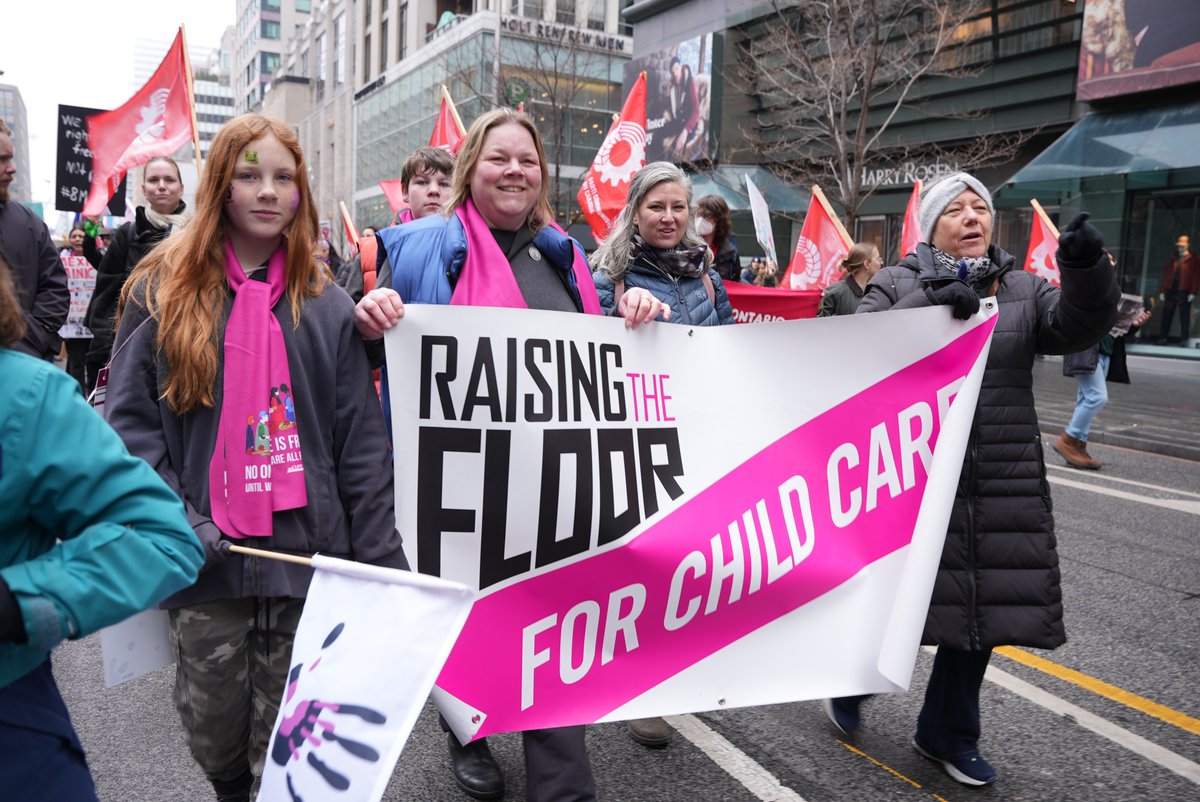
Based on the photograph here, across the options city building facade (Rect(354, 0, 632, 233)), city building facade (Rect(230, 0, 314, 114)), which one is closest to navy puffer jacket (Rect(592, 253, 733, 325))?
city building facade (Rect(354, 0, 632, 233))

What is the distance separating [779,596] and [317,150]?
246 feet

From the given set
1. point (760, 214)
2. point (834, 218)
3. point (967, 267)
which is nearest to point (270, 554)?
point (967, 267)

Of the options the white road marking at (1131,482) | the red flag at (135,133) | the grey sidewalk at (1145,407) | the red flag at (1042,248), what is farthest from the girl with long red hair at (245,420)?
the red flag at (1042,248)

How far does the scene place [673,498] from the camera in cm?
281

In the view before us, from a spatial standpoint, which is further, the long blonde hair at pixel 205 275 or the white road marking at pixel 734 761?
the white road marking at pixel 734 761

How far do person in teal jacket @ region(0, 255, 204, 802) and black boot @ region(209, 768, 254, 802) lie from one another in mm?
950

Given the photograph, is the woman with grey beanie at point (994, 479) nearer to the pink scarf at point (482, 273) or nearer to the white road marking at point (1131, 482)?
the pink scarf at point (482, 273)

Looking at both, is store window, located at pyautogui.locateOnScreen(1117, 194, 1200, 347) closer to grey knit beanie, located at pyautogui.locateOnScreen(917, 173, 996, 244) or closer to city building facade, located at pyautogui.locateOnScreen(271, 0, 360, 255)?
grey knit beanie, located at pyautogui.locateOnScreen(917, 173, 996, 244)

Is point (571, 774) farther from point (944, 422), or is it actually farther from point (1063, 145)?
point (1063, 145)

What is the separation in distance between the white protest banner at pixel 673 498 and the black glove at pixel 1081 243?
322 millimetres

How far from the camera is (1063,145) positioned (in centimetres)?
1836

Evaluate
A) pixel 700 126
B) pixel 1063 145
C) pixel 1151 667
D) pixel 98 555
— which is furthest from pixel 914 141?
pixel 98 555

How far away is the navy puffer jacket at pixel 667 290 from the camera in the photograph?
3.71m

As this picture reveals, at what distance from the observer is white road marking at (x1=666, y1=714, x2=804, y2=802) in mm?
3100
